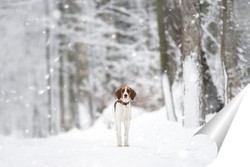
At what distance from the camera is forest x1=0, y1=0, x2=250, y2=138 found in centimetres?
1011

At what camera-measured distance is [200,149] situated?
6.21 meters

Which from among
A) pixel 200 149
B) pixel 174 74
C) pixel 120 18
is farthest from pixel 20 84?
pixel 200 149

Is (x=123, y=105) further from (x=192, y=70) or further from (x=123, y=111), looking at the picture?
(x=192, y=70)

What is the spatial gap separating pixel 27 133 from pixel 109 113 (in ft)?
28.2

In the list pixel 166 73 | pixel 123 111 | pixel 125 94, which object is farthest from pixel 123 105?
pixel 166 73

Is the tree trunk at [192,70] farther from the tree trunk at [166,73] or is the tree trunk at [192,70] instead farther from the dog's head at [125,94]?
the dog's head at [125,94]

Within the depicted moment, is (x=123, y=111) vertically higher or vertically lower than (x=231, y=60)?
lower

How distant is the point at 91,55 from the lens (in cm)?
1586

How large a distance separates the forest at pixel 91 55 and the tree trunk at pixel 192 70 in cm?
178

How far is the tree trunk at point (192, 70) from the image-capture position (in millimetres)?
7762

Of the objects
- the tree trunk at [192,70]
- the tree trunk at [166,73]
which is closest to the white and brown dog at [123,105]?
the tree trunk at [192,70]

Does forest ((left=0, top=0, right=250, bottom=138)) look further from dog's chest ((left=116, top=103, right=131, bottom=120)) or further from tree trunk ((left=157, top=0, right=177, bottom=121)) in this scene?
dog's chest ((left=116, top=103, right=131, bottom=120))

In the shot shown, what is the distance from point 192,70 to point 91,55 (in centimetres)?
911

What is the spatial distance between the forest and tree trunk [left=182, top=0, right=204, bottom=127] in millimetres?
1781
